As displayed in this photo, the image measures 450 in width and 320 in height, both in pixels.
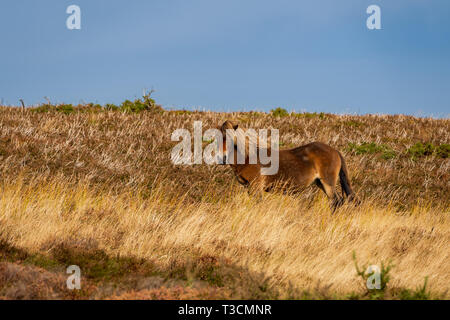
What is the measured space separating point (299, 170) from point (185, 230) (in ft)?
11.3

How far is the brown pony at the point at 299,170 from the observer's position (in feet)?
33.0

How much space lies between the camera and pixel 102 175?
44.2 feet

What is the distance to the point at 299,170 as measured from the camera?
10172 millimetres

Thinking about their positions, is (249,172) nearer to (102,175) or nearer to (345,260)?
(345,260)

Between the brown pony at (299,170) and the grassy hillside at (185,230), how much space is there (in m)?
0.44

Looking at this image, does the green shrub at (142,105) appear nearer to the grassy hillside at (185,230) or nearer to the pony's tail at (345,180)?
the grassy hillside at (185,230)

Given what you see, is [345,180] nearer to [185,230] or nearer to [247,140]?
[247,140]

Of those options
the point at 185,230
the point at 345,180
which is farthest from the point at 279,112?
the point at 185,230

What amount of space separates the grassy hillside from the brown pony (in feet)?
1.45

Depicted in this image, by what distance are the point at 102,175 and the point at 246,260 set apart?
26.2ft

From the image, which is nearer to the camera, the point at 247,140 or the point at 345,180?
the point at 247,140

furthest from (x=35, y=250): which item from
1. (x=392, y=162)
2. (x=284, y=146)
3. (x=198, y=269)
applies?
(x=392, y=162)

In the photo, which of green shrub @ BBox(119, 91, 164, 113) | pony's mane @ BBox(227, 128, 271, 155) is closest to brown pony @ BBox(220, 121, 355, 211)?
pony's mane @ BBox(227, 128, 271, 155)

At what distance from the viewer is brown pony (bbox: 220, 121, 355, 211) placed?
33.0 ft
